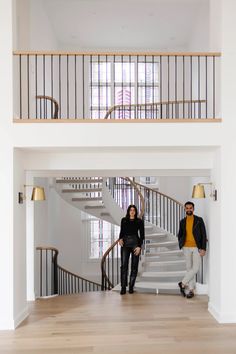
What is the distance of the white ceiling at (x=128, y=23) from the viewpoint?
1046 centimetres

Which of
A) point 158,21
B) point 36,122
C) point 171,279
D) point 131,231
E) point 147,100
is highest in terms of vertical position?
point 158,21

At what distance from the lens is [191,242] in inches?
306

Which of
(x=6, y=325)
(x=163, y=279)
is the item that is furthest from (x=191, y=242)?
(x=6, y=325)

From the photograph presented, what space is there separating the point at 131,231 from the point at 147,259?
1.83 meters

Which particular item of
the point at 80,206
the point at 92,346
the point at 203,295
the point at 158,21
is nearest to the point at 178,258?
the point at 203,295

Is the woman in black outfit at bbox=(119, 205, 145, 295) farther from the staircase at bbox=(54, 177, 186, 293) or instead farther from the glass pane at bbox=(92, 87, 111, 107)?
the glass pane at bbox=(92, 87, 111, 107)

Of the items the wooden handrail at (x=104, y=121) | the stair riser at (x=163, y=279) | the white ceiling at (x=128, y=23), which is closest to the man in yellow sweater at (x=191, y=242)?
the stair riser at (x=163, y=279)

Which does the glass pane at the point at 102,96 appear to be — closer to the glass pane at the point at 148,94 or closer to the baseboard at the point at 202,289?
the glass pane at the point at 148,94

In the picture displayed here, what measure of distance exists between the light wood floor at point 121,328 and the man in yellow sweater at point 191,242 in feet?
1.25

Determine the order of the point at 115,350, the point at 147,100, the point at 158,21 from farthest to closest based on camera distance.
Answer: the point at 147,100 < the point at 158,21 < the point at 115,350

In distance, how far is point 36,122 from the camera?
6.24m

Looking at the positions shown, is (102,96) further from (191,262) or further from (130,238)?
(191,262)

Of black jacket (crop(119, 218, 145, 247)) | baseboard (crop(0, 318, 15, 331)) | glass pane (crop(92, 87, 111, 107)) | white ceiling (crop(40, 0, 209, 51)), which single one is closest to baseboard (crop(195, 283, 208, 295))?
black jacket (crop(119, 218, 145, 247))

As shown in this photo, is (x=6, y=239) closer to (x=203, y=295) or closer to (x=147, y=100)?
(x=203, y=295)
